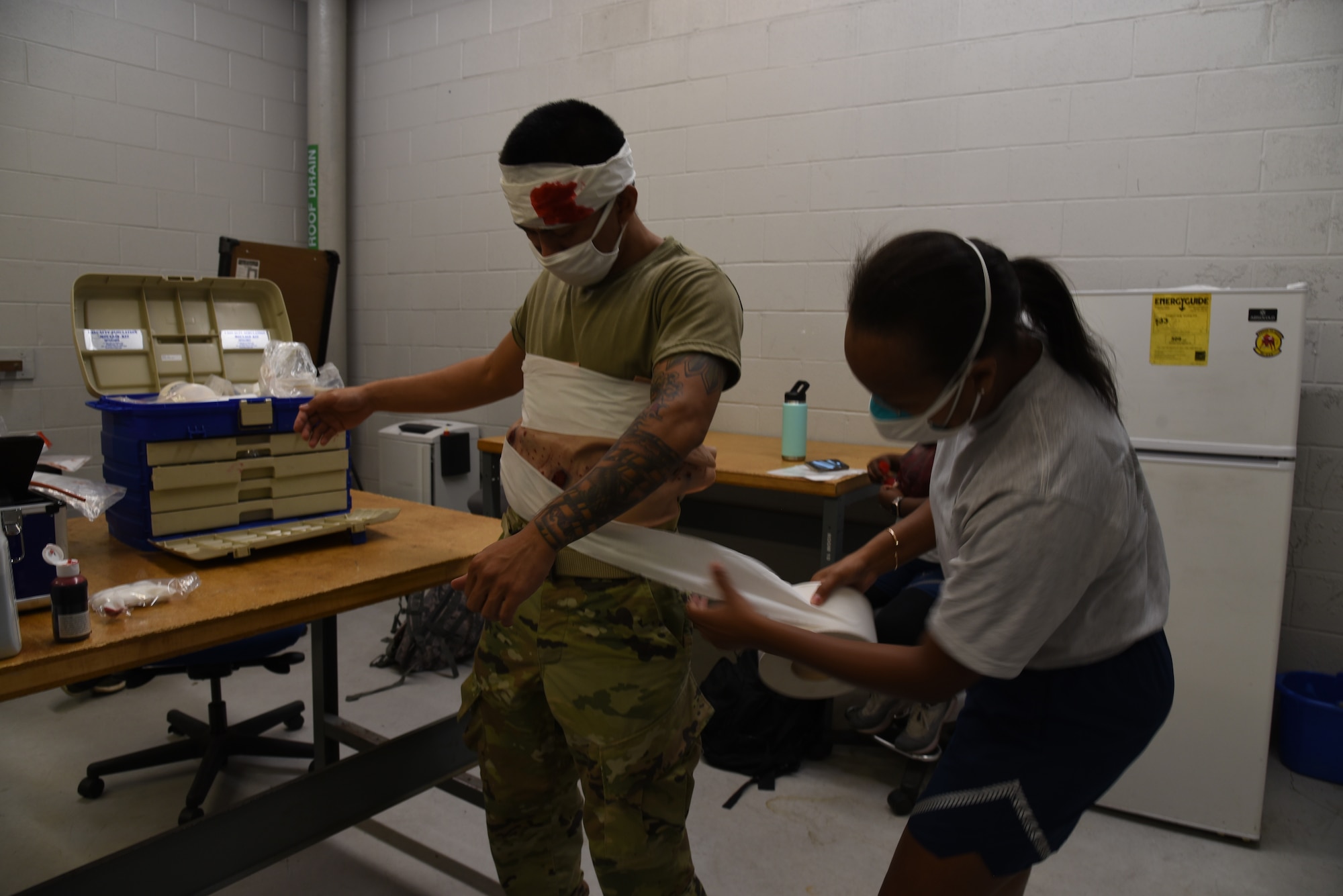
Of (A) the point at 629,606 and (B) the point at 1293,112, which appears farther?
(B) the point at 1293,112

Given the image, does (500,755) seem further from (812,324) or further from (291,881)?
(812,324)

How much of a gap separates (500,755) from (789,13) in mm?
3046

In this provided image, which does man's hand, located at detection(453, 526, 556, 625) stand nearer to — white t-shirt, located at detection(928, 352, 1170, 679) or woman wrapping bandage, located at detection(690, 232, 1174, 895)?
woman wrapping bandage, located at detection(690, 232, 1174, 895)

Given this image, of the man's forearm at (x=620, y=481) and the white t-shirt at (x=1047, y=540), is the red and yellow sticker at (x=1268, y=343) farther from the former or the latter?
the man's forearm at (x=620, y=481)

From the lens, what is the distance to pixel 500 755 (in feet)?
4.83

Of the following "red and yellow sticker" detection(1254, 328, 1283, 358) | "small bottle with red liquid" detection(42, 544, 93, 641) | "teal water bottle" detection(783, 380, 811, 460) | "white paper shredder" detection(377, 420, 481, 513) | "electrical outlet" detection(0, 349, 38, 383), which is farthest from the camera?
"white paper shredder" detection(377, 420, 481, 513)

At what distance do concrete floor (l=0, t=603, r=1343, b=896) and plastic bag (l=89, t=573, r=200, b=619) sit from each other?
41.4 inches

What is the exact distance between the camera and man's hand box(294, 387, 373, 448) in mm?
1681

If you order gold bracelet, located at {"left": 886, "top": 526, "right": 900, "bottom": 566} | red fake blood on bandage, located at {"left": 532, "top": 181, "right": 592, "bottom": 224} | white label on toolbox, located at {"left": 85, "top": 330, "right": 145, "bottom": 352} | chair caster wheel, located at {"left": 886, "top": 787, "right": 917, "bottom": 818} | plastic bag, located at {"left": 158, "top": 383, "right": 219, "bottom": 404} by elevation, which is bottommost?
chair caster wheel, located at {"left": 886, "top": 787, "right": 917, "bottom": 818}

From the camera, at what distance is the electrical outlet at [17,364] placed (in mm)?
3676

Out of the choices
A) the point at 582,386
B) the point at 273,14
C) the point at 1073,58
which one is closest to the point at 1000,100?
the point at 1073,58

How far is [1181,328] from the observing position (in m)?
2.29

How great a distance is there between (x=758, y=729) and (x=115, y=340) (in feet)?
6.76

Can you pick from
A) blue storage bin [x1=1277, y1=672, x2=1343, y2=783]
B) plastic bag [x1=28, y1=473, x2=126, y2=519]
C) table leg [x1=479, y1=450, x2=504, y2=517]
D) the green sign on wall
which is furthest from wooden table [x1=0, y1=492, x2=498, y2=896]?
the green sign on wall
